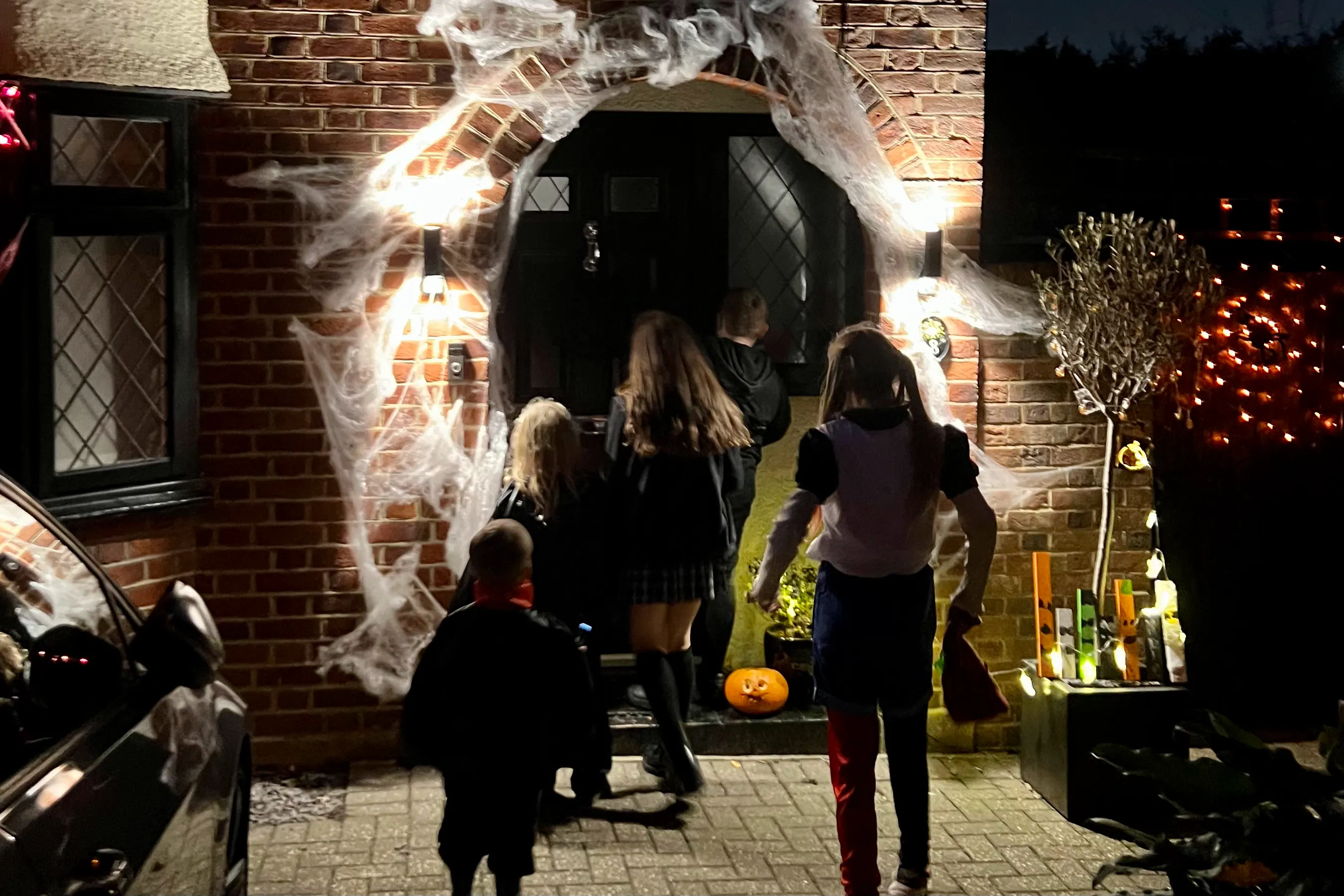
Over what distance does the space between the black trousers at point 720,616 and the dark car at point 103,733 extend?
3.37 m

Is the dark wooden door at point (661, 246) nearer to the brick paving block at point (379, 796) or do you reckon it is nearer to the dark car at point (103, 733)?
the brick paving block at point (379, 796)

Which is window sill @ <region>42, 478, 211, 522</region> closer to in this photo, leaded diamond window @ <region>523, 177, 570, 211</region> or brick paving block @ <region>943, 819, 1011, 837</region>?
leaded diamond window @ <region>523, 177, 570, 211</region>

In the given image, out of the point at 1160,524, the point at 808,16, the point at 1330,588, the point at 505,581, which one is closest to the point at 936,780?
the point at 1160,524

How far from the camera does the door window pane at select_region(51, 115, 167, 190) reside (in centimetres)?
598

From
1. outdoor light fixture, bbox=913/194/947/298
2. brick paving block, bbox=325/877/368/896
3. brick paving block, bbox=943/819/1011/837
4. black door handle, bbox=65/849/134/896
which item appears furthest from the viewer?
outdoor light fixture, bbox=913/194/947/298

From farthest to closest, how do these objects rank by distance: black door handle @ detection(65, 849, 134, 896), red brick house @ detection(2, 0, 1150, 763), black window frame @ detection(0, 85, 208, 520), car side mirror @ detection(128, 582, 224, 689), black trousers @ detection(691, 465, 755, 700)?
black trousers @ detection(691, 465, 755, 700) < red brick house @ detection(2, 0, 1150, 763) < black window frame @ detection(0, 85, 208, 520) < car side mirror @ detection(128, 582, 224, 689) < black door handle @ detection(65, 849, 134, 896)

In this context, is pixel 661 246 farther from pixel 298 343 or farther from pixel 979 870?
pixel 979 870

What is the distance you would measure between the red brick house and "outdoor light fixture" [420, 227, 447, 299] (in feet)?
1.19

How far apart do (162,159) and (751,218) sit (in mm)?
2848

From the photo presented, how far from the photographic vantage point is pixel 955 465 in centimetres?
487

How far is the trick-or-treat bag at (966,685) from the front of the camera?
502 centimetres

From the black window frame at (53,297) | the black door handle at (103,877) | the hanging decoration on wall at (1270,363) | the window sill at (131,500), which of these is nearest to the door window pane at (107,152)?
the black window frame at (53,297)

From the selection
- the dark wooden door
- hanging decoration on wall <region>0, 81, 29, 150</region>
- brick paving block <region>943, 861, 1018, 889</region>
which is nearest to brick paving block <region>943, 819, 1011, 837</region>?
brick paving block <region>943, 861, 1018, 889</region>

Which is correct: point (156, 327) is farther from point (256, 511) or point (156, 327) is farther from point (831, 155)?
point (831, 155)
